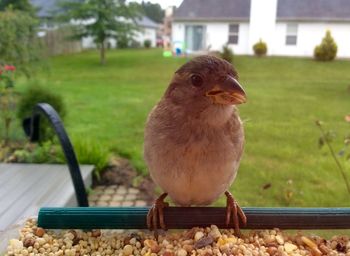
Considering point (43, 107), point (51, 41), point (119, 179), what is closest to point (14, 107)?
point (119, 179)

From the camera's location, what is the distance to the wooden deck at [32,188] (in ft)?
10.00

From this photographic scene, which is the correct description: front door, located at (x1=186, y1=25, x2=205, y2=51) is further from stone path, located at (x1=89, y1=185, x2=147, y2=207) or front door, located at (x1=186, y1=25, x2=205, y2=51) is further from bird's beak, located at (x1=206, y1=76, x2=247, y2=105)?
bird's beak, located at (x1=206, y1=76, x2=247, y2=105)

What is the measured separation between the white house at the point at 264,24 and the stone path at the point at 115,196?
236cm

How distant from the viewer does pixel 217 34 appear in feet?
26.2

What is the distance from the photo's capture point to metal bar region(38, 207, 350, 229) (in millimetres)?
1146

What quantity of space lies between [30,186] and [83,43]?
13.5m

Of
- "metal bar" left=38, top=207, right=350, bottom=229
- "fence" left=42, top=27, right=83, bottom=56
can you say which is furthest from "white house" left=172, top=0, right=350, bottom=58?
"fence" left=42, top=27, right=83, bottom=56

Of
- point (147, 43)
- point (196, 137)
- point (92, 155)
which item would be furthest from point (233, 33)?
point (196, 137)

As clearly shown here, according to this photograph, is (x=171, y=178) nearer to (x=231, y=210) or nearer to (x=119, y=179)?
(x=231, y=210)

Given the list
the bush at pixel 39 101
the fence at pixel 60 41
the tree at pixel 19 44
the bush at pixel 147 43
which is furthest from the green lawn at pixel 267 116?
the fence at pixel 60 41

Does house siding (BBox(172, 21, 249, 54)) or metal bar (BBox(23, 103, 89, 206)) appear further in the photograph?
house siding (BBox(172, 21, 249, 54))

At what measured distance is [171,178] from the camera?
1.24 metres

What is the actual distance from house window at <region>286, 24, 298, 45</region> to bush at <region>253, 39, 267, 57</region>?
452 mm

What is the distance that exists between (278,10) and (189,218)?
512 cm
